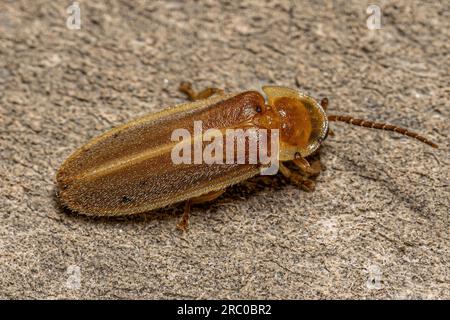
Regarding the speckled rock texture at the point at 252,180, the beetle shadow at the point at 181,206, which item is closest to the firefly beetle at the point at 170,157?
the beetle shadow at the point at 181,206

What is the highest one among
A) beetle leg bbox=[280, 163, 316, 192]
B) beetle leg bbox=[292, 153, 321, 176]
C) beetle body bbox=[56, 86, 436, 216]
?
beetle body bbox=[56, 86, 436, 216]

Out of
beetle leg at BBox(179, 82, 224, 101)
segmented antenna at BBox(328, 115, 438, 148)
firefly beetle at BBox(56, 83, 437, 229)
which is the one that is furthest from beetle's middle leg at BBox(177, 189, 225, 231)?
segmented antenna at BBox(328, 115, 438, 148)

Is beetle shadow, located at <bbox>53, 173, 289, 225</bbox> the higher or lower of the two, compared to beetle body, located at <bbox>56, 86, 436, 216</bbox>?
lower

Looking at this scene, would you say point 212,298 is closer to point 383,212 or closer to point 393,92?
point 383,212

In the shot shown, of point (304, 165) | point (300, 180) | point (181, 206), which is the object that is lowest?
point (181, 206)

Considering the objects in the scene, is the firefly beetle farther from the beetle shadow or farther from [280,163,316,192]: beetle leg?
the beetle shadow

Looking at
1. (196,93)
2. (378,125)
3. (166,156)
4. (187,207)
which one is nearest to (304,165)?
(378,125)

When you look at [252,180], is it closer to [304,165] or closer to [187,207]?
[304,165]

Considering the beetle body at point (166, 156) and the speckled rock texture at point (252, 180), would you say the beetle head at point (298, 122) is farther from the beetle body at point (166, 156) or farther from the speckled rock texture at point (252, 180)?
the speckled rock texture at point (252, 180)
